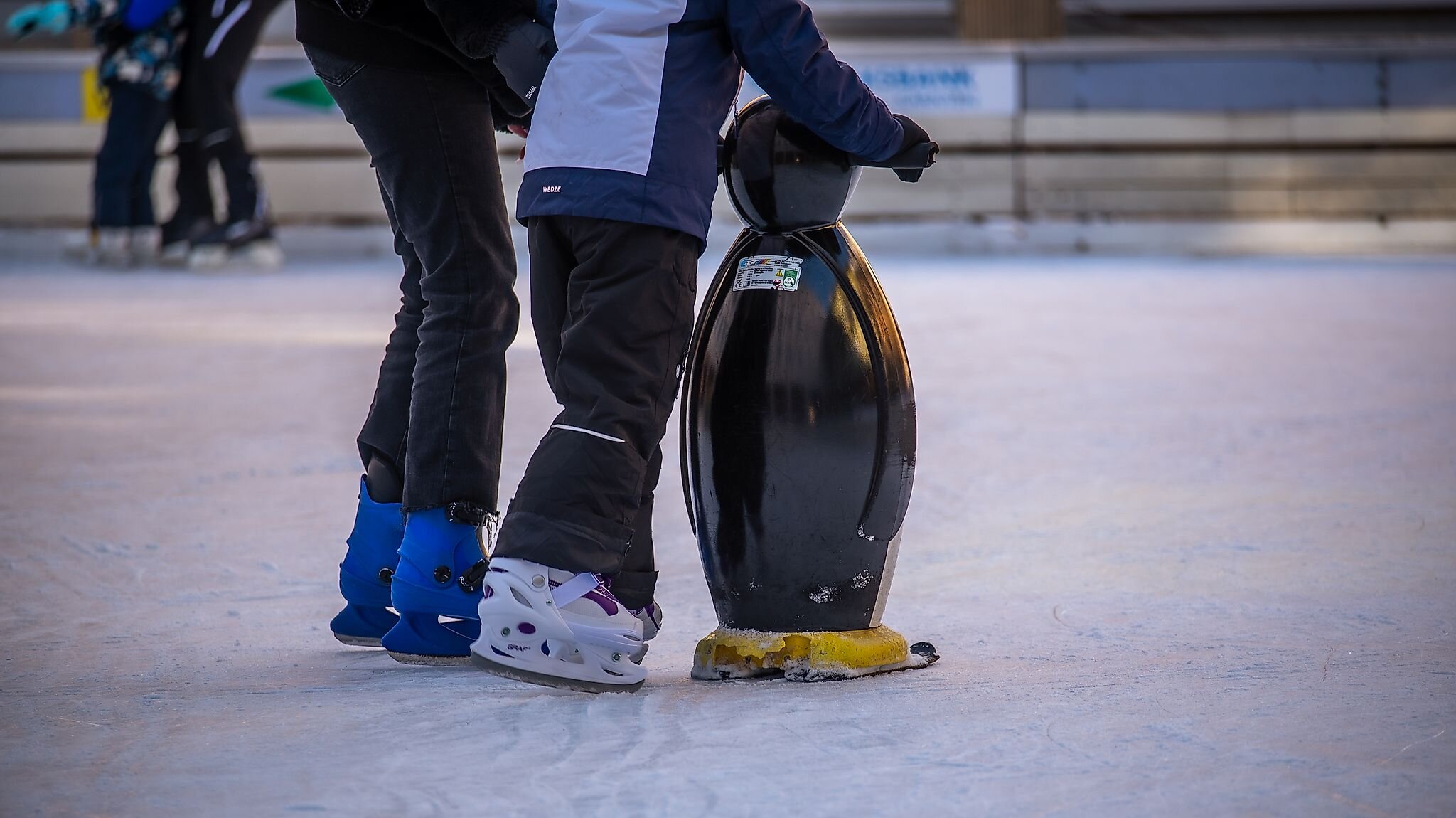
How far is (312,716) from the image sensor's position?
1.78 meters

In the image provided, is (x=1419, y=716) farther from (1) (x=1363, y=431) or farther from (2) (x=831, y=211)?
(1) (x=1363, y=431)

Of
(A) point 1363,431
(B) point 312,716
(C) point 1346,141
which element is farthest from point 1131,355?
(C) point 1346,141

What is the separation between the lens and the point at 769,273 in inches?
77.9

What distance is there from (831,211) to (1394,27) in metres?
14.6

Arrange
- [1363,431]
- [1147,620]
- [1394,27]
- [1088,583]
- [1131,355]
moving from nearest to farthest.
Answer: [1147,620] → [1088,583] → [1363,431] → [1131,355] → [1394,27]

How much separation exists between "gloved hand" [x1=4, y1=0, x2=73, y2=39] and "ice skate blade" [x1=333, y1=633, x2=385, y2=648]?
6.90 metres

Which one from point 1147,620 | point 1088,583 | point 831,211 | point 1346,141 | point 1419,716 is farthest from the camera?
point 1346,141

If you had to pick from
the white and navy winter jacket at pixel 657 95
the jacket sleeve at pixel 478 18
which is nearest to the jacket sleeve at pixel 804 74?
the white and navy winter jacket at pixel 657 95

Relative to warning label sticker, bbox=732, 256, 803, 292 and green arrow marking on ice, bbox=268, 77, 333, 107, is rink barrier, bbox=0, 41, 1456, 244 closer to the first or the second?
green arrow marking on ice, bbox=268, 77, 333, 107

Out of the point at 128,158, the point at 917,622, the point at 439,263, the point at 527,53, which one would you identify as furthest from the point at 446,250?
the point at 128,158

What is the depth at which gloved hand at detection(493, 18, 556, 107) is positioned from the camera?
1876 millimetres

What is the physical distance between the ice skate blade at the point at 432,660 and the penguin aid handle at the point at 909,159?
2.73 feet

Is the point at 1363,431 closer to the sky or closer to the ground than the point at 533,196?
closer to the ground

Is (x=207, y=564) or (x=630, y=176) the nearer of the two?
(x=630, y=176)
